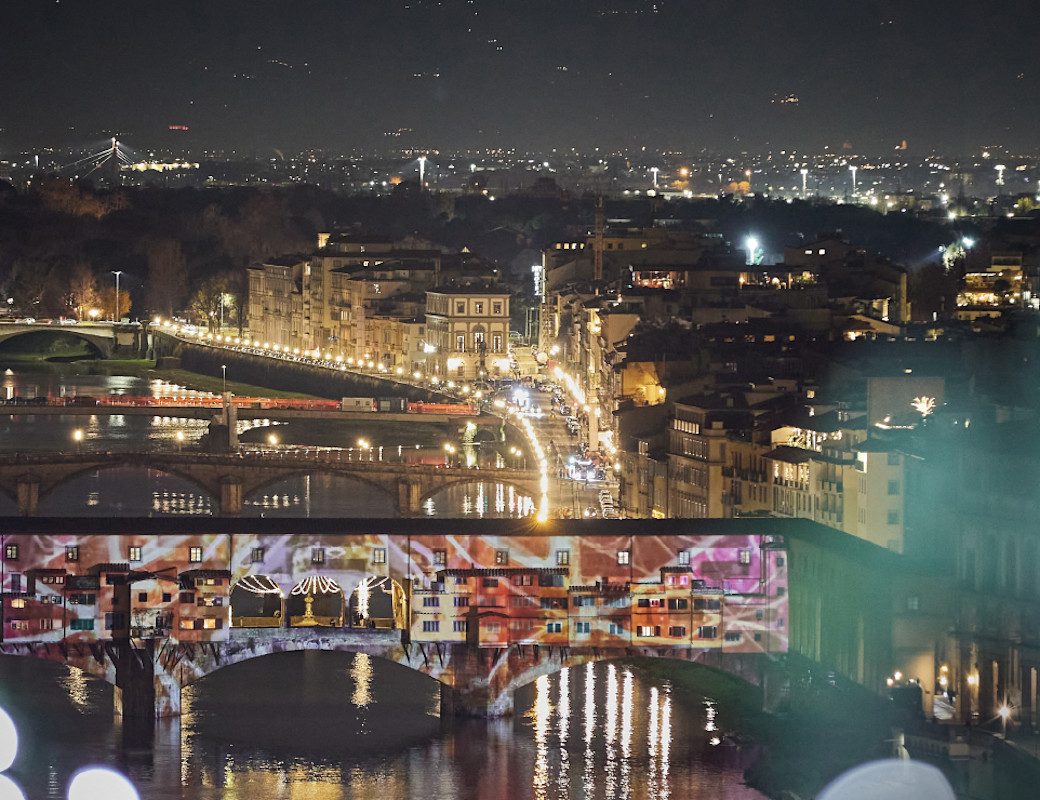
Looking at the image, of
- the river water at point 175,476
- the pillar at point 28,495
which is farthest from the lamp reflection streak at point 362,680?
the pillar at point 28,495

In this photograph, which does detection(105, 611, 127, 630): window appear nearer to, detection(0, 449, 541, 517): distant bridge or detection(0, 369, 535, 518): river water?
detection(0, 369, 535, 518): river water

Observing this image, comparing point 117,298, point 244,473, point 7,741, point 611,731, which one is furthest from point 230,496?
point 117,298

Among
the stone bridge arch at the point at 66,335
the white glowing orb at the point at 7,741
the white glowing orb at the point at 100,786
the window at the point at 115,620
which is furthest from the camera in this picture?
the stone bridge arch at the point at 66,335

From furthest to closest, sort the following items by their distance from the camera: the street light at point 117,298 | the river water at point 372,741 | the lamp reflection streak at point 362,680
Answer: the street light at point 117,298 < the lamp reflection streak at point 362,680 < the river water at point 372,741

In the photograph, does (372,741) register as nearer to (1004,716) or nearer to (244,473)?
(1004,716)

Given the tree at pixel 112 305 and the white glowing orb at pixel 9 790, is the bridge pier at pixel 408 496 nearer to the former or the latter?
the white glowing orb at pixel 9 790

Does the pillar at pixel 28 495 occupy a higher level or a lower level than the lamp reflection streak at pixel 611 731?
higher

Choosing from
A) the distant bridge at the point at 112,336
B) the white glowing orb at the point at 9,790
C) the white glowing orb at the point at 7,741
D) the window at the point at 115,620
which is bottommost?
the white glowing orb at the point at 9,790
